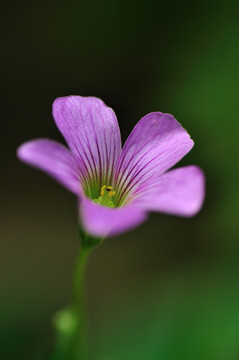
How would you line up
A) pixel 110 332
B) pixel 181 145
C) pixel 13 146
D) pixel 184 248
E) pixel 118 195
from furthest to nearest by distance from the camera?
pixel 13 146 < pixel 184 248 < pixel 110 332 < pixel 118 195 < pixel 181 145

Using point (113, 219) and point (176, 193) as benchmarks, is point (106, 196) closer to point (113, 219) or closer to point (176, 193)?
point (176, 193)

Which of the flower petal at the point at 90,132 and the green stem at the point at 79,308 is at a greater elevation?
the flower petal at the point at 90,132

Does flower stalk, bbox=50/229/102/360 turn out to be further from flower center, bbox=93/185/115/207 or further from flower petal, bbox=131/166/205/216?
flower petal, bbox=131/166/205/216

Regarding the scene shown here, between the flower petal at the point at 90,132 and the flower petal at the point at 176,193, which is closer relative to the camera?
the flower petal at the point at 176,193

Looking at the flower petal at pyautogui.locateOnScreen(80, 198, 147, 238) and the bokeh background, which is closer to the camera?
the flower petal at pyautogui.locateOnScreen(80, 198, 147, 238)

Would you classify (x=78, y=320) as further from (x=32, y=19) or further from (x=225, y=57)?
(x=32, y=19)

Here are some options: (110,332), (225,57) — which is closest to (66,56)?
(225,57)

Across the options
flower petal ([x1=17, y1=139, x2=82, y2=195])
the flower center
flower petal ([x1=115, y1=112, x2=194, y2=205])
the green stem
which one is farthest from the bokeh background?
flower petal ([x1=17, y1=139, x2=82, y2=195])

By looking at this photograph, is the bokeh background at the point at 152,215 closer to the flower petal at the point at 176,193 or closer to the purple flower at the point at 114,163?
the purple flower at the point at 114,163

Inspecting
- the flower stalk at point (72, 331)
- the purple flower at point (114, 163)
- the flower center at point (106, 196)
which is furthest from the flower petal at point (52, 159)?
the flower stalk at point (72, 331)
